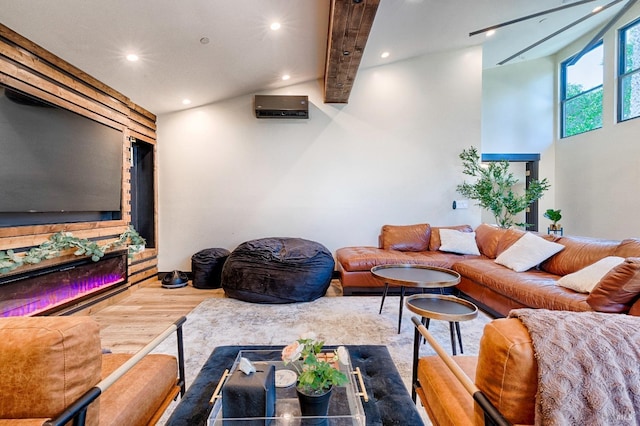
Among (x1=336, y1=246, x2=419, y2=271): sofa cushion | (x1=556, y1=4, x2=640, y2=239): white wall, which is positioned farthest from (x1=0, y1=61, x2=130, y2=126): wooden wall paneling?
(x1=556, y1=4, x2=640, y2=239): white wall

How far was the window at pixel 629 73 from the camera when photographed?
511cm

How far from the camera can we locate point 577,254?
3.11 meters

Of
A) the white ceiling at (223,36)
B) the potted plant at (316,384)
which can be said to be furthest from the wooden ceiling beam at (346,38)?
the potted plant at (316,384)

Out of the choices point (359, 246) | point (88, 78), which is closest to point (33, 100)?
point (88, 78)

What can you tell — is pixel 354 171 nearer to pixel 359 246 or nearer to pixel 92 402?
pixel 359 246

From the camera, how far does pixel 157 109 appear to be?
4.77 metres

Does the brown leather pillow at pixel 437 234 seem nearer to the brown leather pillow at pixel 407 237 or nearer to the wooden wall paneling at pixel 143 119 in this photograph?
the brown leather pillow at pixel 407 237

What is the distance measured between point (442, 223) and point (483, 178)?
0.97 m

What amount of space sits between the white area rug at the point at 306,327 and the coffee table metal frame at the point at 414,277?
0.25 metres

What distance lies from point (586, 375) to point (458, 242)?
3.91m

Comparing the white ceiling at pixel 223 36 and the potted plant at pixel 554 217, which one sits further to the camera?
the potted plant at pixel 554 217

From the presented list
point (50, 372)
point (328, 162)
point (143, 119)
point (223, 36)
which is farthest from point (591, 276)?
point (143, 119)

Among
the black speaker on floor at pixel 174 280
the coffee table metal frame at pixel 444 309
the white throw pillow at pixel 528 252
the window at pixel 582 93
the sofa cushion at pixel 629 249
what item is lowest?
the black speaker on floor at pixel 174 280

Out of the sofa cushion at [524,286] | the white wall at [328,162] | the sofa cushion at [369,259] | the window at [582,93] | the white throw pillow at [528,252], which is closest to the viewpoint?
the sofa cushion at [524,286]
